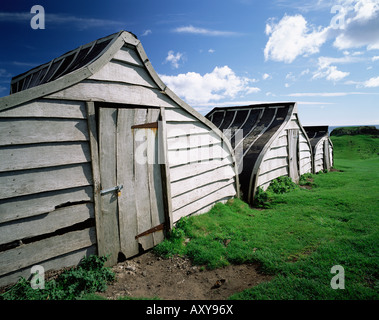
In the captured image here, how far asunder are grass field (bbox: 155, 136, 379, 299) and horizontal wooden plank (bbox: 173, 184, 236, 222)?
214 millimetres

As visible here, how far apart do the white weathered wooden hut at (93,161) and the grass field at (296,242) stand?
94 cm

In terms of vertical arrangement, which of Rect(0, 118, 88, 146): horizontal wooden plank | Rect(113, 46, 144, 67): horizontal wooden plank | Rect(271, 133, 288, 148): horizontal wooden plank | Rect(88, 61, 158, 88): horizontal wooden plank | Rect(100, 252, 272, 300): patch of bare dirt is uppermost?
Rect(113, 46, 144, 67): horizontal wooden plank

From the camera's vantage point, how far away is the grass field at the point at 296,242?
3424 millimetres

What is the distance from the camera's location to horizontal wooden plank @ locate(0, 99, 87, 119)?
10.0 feet

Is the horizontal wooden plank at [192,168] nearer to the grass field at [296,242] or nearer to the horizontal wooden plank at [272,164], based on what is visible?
the grass field at [296,242]

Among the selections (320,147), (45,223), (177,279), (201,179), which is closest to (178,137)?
(201,179)

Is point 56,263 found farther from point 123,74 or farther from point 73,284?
point 123,74

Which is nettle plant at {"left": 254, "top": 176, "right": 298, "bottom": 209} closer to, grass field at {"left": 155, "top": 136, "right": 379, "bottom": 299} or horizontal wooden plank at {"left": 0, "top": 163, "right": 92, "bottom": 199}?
grass field at {"left": 155, "top": 136, "right": 379, "bottom": 299}

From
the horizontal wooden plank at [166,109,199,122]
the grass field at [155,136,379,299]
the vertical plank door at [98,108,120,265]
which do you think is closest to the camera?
the grass field at [155,136,379,299]

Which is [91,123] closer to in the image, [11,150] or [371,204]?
[11,150]

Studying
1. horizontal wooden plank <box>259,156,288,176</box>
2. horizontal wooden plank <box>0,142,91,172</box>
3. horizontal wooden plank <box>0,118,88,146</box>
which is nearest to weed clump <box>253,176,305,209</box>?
horizontal wooden plank <box>259,156,288,176</box>

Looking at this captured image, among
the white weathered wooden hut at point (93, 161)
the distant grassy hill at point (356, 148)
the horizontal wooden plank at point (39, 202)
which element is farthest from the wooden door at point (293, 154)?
the distant grassy hill at point (356, 148)
